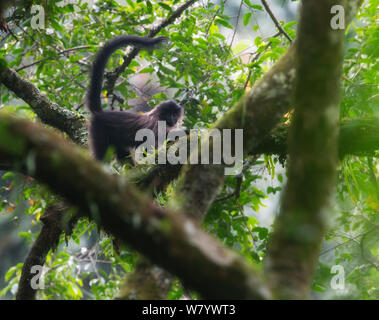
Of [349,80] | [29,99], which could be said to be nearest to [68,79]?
[29,99]

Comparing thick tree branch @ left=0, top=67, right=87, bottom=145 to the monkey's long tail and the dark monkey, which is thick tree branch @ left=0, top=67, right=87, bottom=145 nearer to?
the dark monkey

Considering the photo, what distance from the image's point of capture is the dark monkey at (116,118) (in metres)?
4.21

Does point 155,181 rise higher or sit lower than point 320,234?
higher

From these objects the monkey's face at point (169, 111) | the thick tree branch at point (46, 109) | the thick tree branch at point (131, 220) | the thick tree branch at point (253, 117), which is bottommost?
the thick tree branch at point (131, 220)

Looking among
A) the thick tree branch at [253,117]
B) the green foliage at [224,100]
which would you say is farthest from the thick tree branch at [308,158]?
the green foliage at [224,100]

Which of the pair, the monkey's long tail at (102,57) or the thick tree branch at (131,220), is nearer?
the thick tree branch at (131,220)

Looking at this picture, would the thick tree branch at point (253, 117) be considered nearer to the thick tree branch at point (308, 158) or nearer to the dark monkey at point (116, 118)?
the thick tree branch at point (308, 158)

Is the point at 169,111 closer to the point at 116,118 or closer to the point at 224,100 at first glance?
the point at 116,118

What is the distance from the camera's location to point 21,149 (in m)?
1.16

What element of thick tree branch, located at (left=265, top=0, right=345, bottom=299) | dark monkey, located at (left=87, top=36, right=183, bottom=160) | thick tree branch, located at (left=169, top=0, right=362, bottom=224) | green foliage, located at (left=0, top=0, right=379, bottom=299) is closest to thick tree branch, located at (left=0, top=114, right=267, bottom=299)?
thick tree branch, located at (left=265, top=0, right=345, bottom=299)
